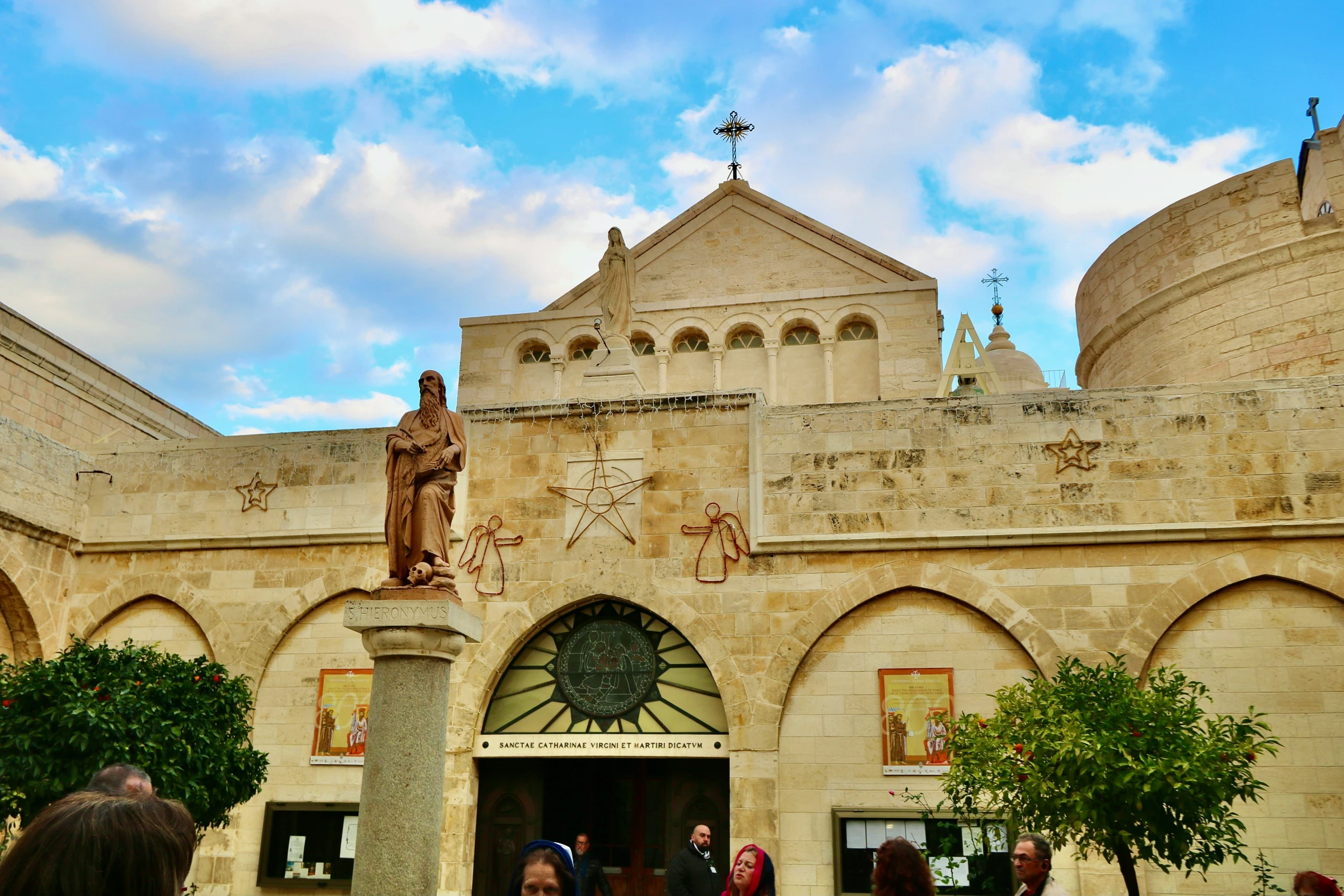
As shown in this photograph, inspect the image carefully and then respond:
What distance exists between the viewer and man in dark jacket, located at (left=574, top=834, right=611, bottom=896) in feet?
38.2

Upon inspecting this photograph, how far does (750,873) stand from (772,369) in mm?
16398

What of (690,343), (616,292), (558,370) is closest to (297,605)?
(616,292)

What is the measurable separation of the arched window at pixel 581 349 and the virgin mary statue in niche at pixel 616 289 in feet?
21.9

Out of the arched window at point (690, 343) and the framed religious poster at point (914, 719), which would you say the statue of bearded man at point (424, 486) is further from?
the arched window at point (690, 343)

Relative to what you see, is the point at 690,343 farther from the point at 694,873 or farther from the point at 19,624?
the point at 694,873

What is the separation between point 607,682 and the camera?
1444cm

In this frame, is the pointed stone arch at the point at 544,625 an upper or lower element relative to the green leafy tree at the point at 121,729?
upper

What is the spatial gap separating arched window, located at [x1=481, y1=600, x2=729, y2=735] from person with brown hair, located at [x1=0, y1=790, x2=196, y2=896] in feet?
40.0

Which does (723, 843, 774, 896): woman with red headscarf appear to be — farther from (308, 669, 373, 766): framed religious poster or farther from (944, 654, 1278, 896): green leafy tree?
(308, 669, 373, 766): framed religious poster

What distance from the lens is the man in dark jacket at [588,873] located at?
1163 centimetres

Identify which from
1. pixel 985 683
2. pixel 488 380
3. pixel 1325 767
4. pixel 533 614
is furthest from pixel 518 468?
pixel 1325 767

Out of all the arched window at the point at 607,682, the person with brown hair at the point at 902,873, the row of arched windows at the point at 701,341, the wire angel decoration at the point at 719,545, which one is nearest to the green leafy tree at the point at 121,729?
the arched window at the point at 607,682

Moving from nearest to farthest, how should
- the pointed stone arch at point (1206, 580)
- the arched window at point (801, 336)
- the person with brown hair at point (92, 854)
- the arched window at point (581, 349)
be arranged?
the person with brown hair at point (92, 854)
the pointed stone arch at point (1206, 580)
the arched window at point (801, 336)
the arched window at point (581, 349)

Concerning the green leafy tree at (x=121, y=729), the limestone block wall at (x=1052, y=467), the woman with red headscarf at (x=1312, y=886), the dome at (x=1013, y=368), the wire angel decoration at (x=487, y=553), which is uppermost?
the dome at (x=1013, y=368)
